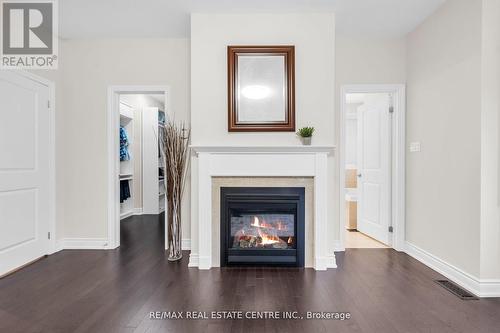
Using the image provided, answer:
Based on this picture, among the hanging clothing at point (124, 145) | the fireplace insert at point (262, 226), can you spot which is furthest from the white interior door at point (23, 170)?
the fireplace insert at point (262, 226)

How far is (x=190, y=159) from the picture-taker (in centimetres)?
347

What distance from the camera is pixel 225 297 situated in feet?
7.89

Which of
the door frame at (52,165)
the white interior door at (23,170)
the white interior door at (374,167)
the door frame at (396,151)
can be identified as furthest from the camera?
the white interior door at (374,167)

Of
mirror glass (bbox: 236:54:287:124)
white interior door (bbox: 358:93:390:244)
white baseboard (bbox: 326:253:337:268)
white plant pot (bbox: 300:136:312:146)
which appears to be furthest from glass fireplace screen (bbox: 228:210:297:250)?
white interior door (bbox: 358:93:390:244)

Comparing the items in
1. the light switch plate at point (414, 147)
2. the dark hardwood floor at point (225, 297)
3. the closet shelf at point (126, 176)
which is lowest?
the dark hardwood floor at point (225, 297)

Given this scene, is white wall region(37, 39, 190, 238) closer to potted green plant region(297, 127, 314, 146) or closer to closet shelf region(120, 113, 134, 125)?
potted green plant region(297, 127, 314, 146)

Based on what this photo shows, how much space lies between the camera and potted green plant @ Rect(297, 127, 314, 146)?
3.00m

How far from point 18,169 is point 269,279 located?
288cm

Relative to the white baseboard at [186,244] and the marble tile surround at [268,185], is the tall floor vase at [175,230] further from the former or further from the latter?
the marble tile surround at [268,185]

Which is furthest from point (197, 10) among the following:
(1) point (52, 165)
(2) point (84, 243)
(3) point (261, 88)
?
(2) point (84, 243)

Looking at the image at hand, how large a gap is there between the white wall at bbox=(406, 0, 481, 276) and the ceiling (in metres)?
0.33

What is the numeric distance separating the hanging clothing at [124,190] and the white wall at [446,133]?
4.87 m

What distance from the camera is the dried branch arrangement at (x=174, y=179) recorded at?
334 cm

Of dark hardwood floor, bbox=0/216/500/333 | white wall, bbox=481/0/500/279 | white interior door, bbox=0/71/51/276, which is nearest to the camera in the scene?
dark hardwood floor, bbox=0/216/500/333
